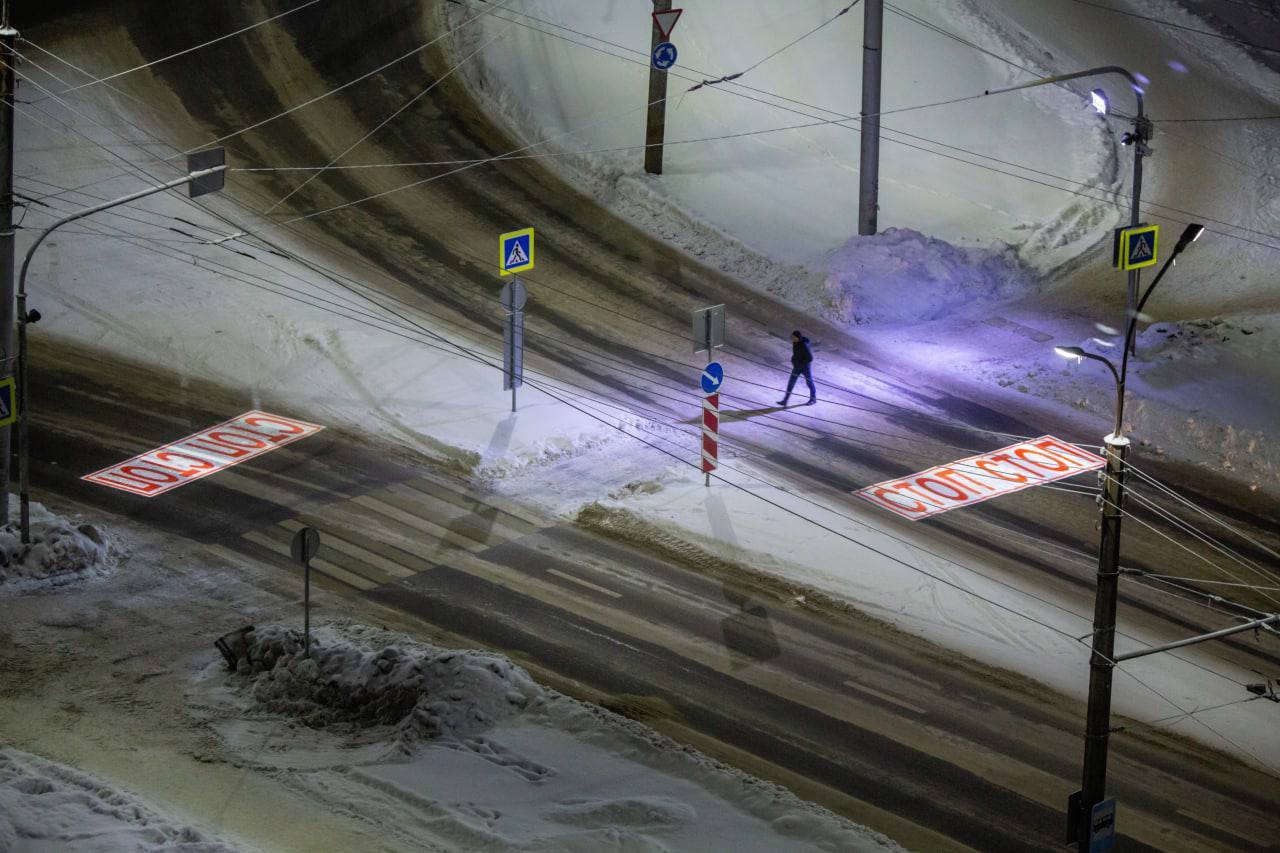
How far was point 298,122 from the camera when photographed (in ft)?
107

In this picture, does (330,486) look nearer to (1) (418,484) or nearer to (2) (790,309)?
(1) (418,484)

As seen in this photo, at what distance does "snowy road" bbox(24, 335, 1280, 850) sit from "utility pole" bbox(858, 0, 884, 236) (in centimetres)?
1193

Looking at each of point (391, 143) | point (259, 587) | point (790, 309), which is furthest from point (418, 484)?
point (391, 143)

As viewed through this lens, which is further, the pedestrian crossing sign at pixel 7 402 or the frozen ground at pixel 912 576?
the pedestrian crossing sign at pixel 7 402

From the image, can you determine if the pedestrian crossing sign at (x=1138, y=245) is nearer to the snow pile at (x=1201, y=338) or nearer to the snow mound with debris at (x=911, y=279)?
the snow pile at (x=1201, y=338)

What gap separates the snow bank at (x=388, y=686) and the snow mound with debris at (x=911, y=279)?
14.4 meters

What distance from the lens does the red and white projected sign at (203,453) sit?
68.1ft

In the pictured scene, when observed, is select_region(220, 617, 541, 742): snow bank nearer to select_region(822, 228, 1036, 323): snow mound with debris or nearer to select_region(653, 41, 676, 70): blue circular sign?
select_region(822, 228, 1036, 323): snow mound with debris

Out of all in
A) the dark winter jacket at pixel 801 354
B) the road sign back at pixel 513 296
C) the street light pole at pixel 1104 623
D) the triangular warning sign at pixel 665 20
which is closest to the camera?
the street light pole at pixel 1104 623

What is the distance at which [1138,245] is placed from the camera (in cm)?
2191

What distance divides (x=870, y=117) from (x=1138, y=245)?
792cm

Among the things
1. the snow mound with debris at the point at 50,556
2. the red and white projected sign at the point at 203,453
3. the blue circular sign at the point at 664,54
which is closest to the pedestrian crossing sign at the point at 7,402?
the snow mound with debris at the point at 50,556

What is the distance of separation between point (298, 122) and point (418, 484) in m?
14.3

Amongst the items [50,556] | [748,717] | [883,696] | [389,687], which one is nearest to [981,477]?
[883,696]
